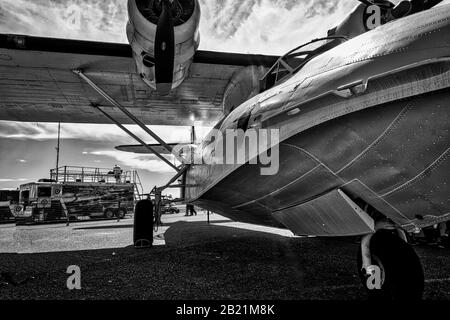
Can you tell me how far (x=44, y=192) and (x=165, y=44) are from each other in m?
14.7

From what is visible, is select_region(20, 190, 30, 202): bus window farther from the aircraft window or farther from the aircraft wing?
the aircraft window

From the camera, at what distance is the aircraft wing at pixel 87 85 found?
17.0 ft

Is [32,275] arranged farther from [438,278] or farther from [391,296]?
[438,278]

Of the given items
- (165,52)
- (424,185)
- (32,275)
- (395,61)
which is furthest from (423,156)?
(32,275)

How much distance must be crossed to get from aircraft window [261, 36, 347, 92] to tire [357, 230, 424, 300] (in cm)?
192

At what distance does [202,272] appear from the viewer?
12.0 ft

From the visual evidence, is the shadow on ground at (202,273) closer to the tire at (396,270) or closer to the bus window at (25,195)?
the tire at (396,270)

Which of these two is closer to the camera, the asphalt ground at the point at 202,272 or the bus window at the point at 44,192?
the asphalt ground at the point at 202,272

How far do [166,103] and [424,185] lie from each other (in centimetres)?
620

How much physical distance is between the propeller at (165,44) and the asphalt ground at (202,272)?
254 centimetres

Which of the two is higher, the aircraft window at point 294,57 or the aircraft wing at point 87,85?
the aircraft wing at point 87,85

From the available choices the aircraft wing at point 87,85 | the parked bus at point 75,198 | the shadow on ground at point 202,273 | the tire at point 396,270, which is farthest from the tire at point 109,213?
the tire at point 396,270

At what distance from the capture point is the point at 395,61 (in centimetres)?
170

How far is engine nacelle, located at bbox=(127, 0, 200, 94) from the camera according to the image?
434 centimetres
